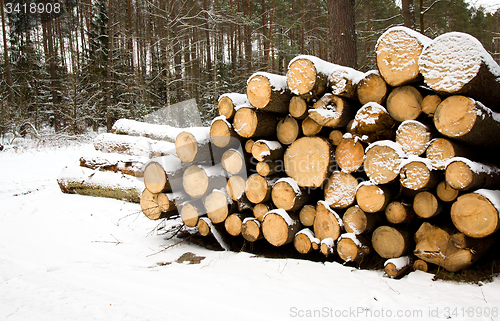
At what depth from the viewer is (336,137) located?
3.15 m

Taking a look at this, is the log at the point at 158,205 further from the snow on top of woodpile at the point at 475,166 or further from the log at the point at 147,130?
the snow on top of woodpile at the point at 475,166

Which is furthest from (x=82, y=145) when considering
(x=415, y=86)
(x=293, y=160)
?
(x=415, y=86)

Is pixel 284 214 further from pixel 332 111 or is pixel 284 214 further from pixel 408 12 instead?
pixel 408 12

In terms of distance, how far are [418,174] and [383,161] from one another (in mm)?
317

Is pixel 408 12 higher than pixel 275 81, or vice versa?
pixel 408 12

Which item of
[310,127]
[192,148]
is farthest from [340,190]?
[192,148]

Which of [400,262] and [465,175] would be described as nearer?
[465,175]

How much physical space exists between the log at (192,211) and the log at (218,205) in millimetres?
136

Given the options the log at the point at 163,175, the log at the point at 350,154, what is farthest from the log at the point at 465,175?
the log at the point at 163,175

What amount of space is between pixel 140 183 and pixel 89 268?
2650mm

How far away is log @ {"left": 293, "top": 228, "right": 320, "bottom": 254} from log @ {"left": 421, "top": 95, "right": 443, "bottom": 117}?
1.66 metres

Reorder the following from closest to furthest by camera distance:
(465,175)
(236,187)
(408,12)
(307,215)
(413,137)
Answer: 1. (465,175)
2. (413,137)
3. (307,215)
4. (236,187)
5. (408,12)

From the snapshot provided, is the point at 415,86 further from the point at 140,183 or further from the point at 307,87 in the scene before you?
the point at 140,183

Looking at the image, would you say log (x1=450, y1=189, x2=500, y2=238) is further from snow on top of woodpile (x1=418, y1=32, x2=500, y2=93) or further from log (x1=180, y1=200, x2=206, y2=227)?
log (x1=180, y1=200, x2=206, y2=227)
